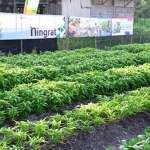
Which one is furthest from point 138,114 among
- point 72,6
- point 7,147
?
point 72,6

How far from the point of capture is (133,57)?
1147 cm

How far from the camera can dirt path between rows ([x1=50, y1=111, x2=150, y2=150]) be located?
4.77 metres

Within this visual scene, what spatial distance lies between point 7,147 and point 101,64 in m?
6.04

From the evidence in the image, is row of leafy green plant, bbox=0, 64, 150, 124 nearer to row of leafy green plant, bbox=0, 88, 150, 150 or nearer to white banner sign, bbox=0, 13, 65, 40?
row of leafy green plant, bbox=0, 88, 150, 150

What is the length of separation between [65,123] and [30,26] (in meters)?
10.2

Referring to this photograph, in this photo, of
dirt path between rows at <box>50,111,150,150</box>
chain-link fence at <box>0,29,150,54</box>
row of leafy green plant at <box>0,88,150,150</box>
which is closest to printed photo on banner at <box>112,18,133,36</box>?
chain-link fence at <box>0,29,150,54</box>

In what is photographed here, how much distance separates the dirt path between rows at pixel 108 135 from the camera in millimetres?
4766

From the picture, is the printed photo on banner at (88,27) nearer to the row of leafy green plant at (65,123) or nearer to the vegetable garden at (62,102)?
the vegetable garden at (62,102)

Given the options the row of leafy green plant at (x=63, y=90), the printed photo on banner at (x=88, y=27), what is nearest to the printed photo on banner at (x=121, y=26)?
the printed photo on banner at (x=88, y=27)

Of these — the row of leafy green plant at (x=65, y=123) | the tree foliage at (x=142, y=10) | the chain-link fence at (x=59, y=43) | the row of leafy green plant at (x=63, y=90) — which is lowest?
the row of leafy green plant at (x=65, y=123)

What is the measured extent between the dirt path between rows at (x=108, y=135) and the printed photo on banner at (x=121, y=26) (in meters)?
14.5

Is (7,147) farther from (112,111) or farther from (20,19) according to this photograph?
(20,19)

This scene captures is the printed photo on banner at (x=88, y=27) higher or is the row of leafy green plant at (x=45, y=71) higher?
the printed photo on banner at (x=88, y=27)

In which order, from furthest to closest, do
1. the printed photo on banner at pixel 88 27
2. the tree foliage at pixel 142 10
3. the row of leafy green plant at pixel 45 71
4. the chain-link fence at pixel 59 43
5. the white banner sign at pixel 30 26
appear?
the tree foliage at pixel 142 10 < the printed photo on banner at pixel 88 27 < the chain-link fence at pixel 59 43 < the white banner sign at pixel 30 26 < the row of leafy green plant at pixel 45 71
